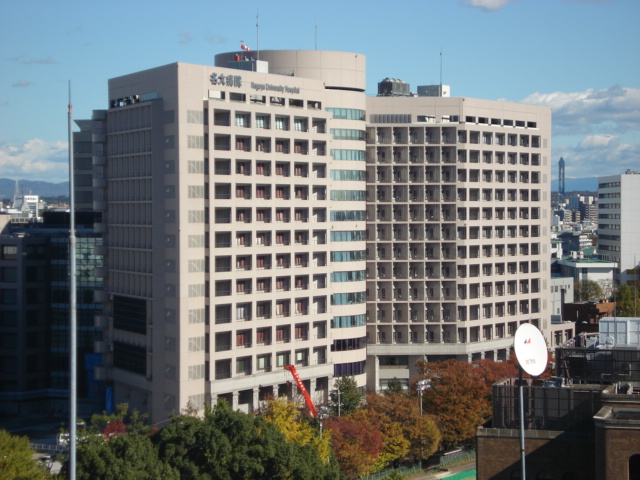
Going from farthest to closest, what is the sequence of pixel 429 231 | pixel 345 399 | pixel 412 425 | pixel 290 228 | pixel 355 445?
pixel 429 231 → pixel 290 228 → pixel 345 399 → pixel 412 425 → pixel 355 445

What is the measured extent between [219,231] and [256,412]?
2117cm

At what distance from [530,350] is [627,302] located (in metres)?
140

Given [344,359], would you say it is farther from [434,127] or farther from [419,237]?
[434,127]

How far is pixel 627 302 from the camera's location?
18712 centimetres

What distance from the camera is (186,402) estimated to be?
4220 inches

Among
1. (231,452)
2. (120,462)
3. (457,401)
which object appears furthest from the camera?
(457,401)

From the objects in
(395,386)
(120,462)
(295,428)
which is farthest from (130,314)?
(120,462)

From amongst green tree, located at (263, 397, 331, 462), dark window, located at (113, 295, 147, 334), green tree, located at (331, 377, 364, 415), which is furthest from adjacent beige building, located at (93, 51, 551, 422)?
green tree, located at (263, 397, 331, 462)

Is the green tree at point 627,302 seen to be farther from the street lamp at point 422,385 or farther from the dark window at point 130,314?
the dark window at point 130,314

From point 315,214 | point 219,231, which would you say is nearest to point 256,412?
point 219,231

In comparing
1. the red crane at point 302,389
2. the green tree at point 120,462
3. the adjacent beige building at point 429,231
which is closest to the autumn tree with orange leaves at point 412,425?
the red crane at point 302,389

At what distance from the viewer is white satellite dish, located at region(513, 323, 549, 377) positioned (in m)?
54.8

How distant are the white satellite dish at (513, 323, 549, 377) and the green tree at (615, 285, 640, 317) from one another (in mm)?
128554

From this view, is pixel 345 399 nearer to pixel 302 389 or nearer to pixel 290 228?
pixel 302 389
